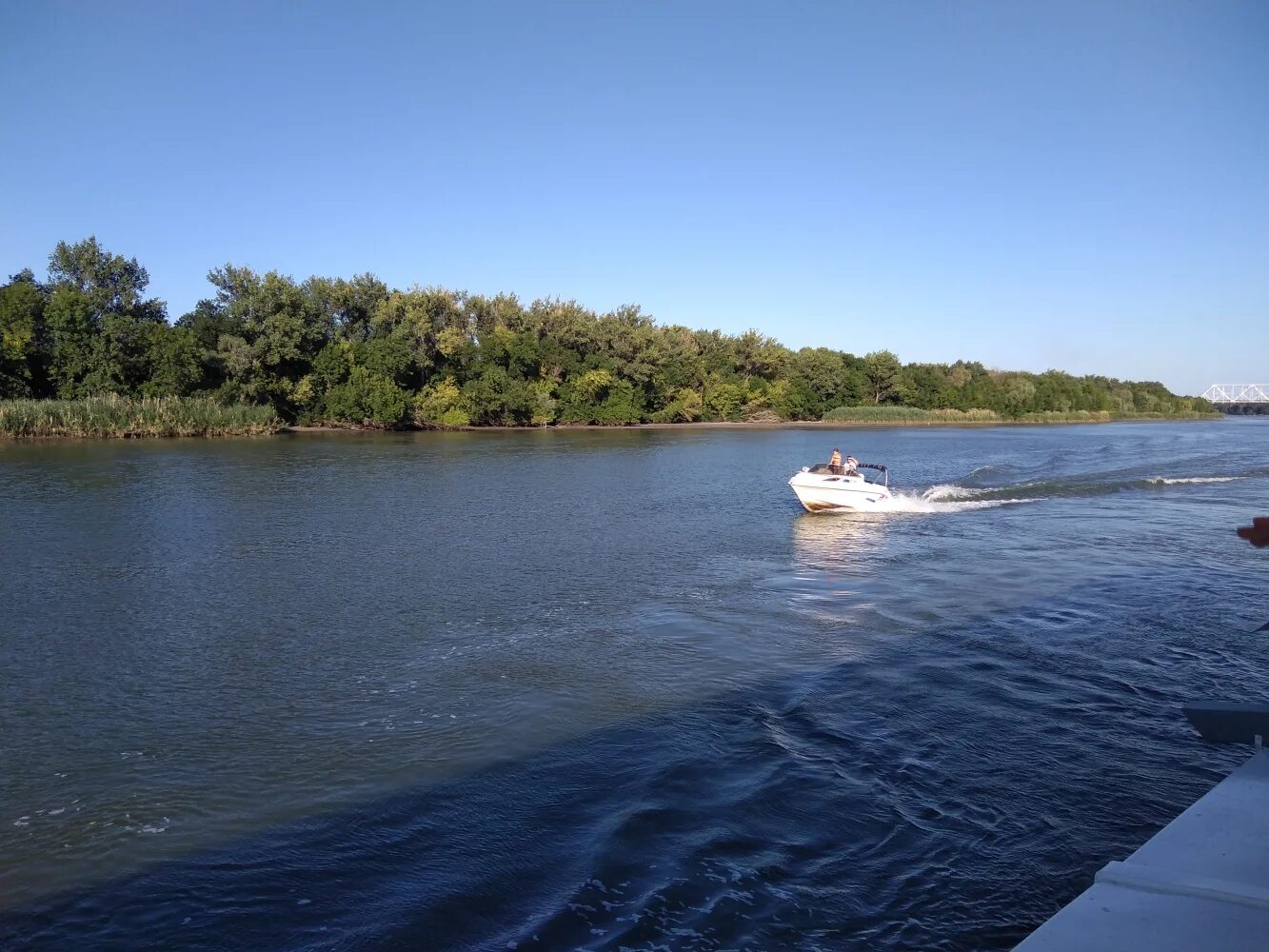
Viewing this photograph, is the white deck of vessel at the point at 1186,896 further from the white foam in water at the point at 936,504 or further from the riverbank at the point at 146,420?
the riverbank at the point at 146,420

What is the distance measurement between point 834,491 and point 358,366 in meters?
51.2

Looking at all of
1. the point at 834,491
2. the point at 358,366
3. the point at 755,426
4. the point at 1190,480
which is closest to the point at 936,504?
the point at 834,491

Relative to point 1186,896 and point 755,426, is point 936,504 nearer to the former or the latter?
point 1186,896

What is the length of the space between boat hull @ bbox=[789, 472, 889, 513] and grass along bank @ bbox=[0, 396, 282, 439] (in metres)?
42.0

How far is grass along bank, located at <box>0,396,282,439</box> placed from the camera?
4700 centimetres

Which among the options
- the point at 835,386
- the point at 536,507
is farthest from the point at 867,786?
the point at 835,386

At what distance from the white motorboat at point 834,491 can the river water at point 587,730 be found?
15.3 ft

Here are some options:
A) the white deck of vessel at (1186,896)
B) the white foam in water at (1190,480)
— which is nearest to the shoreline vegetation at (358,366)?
the white foam in water at (1190,480)

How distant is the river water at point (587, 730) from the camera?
578cm

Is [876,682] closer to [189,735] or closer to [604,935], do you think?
[604,935]

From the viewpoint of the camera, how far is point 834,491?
25438 mm

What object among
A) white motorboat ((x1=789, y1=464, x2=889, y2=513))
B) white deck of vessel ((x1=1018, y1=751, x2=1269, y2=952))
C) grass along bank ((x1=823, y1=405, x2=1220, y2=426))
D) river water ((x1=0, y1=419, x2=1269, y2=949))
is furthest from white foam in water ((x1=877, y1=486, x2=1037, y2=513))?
grass along bank ((x1=823, y1=405, x2=1220, y2=426))

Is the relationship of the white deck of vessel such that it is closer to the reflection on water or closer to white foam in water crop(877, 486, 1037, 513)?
the reflection on water

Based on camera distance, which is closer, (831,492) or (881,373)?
(831,492)
